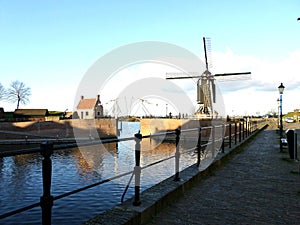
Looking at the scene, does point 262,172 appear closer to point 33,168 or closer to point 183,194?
point 183,194

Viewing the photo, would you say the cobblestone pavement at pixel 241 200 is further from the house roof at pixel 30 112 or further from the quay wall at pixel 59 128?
the house roof at pixel 30 112

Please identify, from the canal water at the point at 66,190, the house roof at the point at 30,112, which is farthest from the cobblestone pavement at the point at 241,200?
the house roof at the point at 30,112

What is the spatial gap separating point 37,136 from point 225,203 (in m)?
46.2

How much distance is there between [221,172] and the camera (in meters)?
7.39

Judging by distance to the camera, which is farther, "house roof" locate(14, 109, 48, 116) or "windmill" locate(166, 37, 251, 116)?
"house roof" locate(14, 109, 48, 116)

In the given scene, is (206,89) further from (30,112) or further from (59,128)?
(30,112)

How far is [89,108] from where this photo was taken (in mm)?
74438

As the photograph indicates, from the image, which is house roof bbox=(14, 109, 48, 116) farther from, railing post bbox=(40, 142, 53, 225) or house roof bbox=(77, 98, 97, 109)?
railing post bbox=(40, 142, 53, 225)

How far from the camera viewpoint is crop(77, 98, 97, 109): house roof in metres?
74.8

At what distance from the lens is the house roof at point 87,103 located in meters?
74.8

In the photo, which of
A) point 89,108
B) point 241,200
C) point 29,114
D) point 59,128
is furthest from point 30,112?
point 241,200

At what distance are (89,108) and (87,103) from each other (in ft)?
9.19

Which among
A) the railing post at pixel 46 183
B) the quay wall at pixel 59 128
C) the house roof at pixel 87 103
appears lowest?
the quay wall at pixel 59 128

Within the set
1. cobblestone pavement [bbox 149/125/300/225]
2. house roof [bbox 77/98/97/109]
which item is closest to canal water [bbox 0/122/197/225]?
cobblestone pavement [bbox 149/125/300/225]
